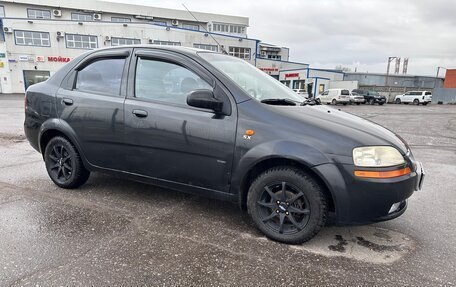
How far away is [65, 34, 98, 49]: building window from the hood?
3823 centimetres

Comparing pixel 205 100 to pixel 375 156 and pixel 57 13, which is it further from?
pixel 57 13

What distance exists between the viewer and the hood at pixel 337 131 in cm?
257

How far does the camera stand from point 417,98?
3647 centimetres

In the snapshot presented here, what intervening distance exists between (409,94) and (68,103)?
137 ft

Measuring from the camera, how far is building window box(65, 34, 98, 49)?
3569 centimetres

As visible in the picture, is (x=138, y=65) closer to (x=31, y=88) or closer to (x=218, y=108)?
(x=218, y=108)

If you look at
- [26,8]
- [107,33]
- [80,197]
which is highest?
[26,8]

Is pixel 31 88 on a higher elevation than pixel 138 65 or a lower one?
lower

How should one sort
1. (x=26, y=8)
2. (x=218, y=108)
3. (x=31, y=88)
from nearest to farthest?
1. (x=218, y=108)
2. (x=31, y=88)
3. (x=26, y=8)

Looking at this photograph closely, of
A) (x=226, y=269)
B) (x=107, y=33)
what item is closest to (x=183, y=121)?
(x=226, y=269)

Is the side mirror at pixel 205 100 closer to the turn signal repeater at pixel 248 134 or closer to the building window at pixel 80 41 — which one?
the turn signal repeater at pixel 248 134

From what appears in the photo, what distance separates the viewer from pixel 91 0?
156ft

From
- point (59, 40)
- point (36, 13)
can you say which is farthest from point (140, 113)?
point (36, 13)

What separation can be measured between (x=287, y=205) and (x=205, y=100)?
1.20 m
